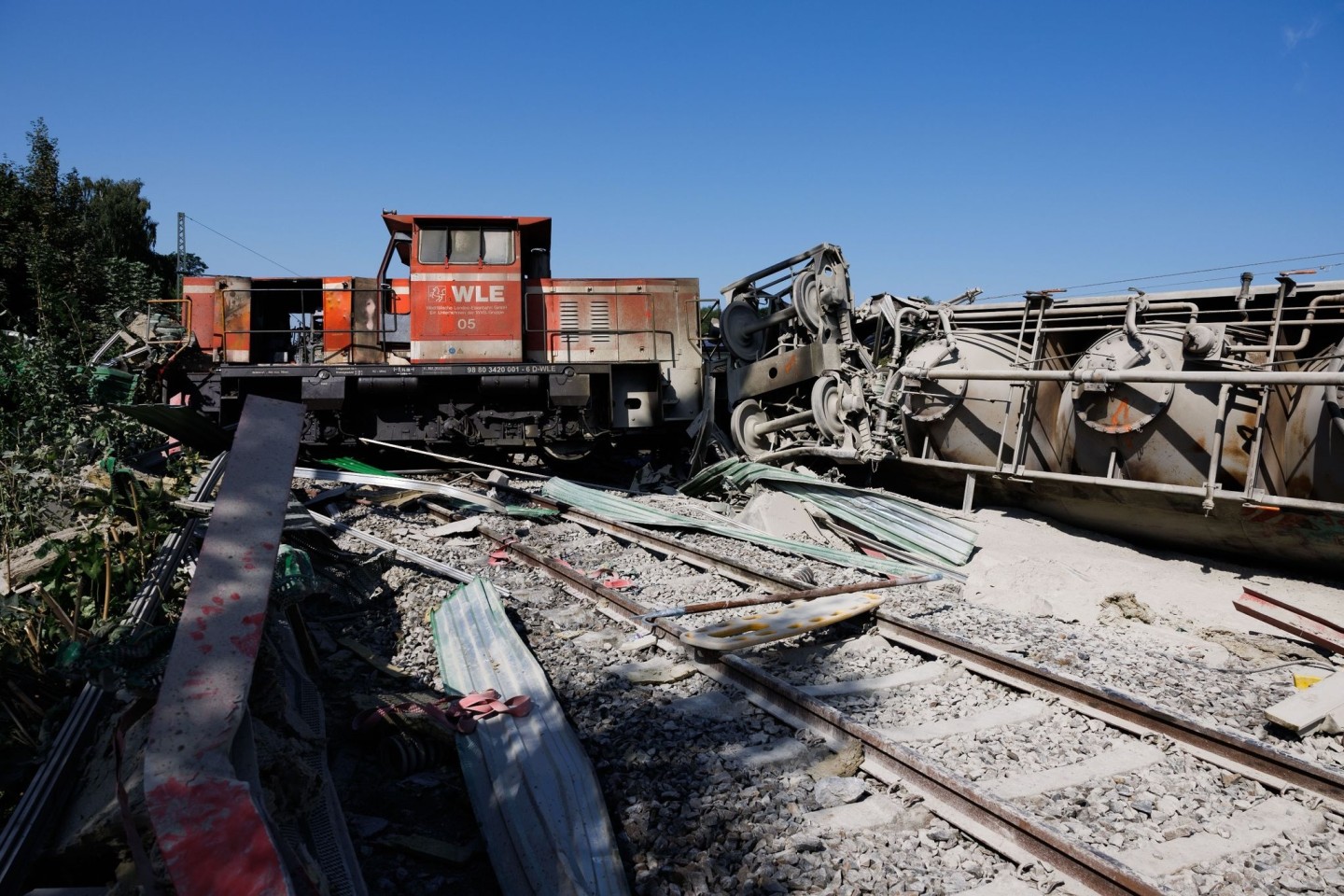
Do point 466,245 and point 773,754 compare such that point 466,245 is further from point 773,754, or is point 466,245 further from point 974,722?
point 974,722

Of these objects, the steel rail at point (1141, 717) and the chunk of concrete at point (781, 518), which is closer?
the steel rail at point (1141, 717)

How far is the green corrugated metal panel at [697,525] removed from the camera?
6848 mm

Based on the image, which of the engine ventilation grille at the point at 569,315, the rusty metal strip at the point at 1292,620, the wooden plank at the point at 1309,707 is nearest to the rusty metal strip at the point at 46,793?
the wooden plank at the point at 1309,707

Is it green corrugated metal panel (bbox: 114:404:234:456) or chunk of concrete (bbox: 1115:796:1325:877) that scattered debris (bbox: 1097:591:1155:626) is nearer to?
chunk of concrete (bbox: 1115:796:1325:877)

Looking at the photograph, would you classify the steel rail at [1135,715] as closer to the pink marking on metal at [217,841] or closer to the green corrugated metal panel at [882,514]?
the green corrugated metal panel at [882,514]

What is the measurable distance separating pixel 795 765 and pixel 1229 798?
161 cm

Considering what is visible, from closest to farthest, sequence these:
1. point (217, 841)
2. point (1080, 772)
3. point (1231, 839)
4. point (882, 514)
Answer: point (217, 841)
point (1231, 839)
point (1080, 772)
point (882, 514)

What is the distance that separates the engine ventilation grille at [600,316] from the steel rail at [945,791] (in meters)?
7.99

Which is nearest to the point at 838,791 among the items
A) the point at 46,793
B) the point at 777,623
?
the point at 777,623

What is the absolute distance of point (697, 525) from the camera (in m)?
8.00

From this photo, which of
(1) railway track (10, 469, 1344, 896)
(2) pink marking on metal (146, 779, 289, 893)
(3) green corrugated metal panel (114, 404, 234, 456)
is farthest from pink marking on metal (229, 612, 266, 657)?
(3) green corrugated metal panel (114, 404, 234, 456)

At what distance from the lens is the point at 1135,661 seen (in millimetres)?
4520

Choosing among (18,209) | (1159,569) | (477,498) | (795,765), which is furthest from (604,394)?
(18,209)

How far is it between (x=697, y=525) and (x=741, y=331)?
4079 mm
